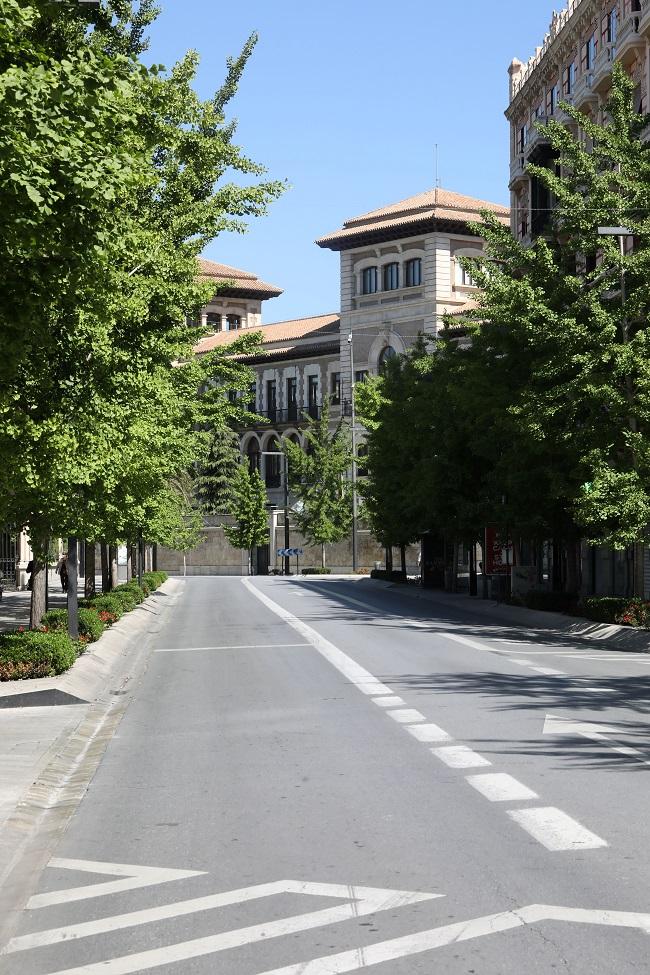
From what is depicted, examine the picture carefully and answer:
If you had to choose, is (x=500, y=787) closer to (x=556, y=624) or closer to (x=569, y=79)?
(x=556, y=624)

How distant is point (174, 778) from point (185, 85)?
20.9 m

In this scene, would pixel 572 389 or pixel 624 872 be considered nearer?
pixel 624 872

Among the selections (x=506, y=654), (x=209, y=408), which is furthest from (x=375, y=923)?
(x=209, y=408)

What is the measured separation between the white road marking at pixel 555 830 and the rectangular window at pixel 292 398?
94.3 m

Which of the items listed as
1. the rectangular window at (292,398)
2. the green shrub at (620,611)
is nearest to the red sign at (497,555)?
the green shrub at (620,611)

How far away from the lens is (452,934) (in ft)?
21.9

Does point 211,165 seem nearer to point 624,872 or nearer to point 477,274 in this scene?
point 477,274

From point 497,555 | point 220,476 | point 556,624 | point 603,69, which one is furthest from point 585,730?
point 220,476

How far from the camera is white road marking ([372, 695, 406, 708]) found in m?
16.6

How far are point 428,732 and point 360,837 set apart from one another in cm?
Result: 517

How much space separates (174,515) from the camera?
50281 millimetres

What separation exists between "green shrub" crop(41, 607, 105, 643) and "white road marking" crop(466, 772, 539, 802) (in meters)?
13.1

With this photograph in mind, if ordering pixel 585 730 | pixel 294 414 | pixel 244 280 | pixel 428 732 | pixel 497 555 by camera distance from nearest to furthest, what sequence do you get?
1. pixel 428 732
2. pixel 585 730
3. pixel 497 555
4. pixel 294 414
5. pixel 244 280

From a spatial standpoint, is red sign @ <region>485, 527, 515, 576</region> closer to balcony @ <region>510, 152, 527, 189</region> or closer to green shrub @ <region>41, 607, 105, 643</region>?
green shrub @ <region>41, 607, 105, 643</region>
